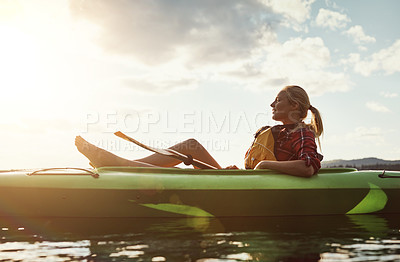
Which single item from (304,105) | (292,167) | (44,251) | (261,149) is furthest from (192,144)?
(44,251)

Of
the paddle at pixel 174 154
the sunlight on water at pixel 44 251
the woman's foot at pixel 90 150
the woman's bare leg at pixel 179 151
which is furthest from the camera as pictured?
the woman's bare leg at pixel 179 151

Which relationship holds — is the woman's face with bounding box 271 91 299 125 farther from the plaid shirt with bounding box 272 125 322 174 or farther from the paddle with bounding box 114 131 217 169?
the paddle with bounding box 114 131 217 169

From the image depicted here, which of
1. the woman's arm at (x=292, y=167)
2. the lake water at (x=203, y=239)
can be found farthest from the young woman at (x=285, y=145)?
the lake water at (x=203, y=239)

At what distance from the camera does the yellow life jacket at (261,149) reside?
14.1 ft

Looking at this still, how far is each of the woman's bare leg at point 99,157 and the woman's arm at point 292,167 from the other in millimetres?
1324

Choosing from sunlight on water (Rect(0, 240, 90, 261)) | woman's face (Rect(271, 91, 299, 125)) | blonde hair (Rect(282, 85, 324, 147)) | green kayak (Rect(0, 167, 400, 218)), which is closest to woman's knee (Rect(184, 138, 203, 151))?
green kayak (Rect(0, 167, 400, 218))

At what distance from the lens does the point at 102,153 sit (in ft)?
14.3

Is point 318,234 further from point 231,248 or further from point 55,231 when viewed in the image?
point 55,231

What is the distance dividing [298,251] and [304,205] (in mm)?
1540

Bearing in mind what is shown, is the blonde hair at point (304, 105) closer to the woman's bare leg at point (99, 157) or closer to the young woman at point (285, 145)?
the young woman at point (285, 145)

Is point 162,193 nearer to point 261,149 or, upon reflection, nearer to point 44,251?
point 261,149

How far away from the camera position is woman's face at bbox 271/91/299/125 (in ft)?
14.1

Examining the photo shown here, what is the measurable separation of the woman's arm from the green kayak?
0.09 metres

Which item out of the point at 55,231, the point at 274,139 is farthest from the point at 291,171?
the point at 55,231
